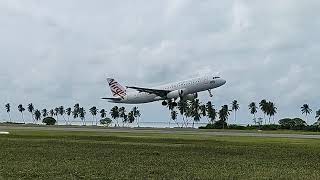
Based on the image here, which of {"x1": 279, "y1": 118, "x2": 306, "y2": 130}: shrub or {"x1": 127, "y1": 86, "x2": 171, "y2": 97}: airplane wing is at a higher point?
{"x1": 127, "y1": 86, "x2": 171, "y2": 97}: airplane wing

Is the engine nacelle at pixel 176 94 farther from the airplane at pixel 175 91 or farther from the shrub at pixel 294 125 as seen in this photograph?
the shrub at pixel 294 125

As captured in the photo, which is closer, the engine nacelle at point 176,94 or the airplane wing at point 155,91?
the engine nacelle at point 176,94

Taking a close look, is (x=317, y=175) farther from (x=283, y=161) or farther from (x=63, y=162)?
(x=63, y=162)

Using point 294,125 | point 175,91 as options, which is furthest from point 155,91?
point 294,125

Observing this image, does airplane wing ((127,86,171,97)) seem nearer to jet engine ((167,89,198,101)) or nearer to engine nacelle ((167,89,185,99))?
jet engine ((167,89,198,101))

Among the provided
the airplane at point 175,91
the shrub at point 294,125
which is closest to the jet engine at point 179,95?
the airplane at point 175,91

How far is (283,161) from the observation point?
28.0m

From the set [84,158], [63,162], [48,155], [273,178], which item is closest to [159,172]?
[273,178]

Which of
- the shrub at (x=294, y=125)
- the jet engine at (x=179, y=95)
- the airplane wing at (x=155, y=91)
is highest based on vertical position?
the airplane wing at (x=155, y=91)

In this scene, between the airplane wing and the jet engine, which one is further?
the airplane wing

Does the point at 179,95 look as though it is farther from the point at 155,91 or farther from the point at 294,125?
the point at 294,125

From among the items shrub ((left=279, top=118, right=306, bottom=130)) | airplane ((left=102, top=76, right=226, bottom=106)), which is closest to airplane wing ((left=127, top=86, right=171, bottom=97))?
airplane ((left=102, top=76, right=226, bottom=106))

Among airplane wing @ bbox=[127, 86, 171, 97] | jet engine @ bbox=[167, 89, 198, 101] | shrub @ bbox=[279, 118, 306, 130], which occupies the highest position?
airplane wing @ bbox=[127, 86, 171, 97]

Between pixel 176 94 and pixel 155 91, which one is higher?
pixel 155 91
